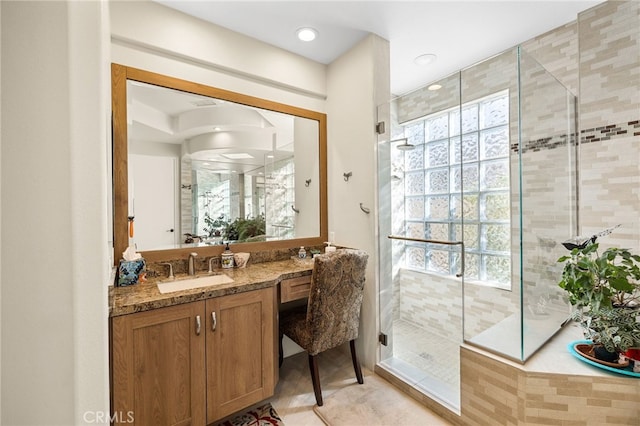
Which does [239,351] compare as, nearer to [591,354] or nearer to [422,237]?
[422,237]

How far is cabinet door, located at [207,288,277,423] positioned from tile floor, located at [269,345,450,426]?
0.22 metres

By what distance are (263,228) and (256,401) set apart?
4.14 feet

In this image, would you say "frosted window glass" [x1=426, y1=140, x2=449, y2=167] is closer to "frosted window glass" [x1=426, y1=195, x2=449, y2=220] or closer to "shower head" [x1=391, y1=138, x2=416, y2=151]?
"shower head" [x1=391, y1=138, x2=416, y2=151]

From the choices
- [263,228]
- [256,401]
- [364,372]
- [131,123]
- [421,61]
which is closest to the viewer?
[256,401]

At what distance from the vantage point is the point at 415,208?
2.21 meters

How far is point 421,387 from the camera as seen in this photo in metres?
1.90

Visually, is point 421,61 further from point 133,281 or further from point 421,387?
point 133,281

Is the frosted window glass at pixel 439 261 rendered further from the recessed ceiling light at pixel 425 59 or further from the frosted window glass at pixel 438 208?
the recessed ceiling light at pixel 425 59

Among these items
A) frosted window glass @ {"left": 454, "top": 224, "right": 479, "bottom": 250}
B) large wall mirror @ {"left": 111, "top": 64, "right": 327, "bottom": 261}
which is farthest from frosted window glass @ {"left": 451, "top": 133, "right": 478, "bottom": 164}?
large wall mirror @ {"left": 111, "top": 64, "right": 327, "bottom": 261}

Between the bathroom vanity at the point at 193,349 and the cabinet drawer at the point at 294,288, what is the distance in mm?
82

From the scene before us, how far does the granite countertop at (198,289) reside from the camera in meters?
1.33

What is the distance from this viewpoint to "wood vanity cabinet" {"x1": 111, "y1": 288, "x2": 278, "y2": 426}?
131 cm

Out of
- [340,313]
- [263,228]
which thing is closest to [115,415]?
[340,313]

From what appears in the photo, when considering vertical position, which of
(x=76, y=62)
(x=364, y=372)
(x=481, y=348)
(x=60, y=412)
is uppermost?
(x=76, y=62)
